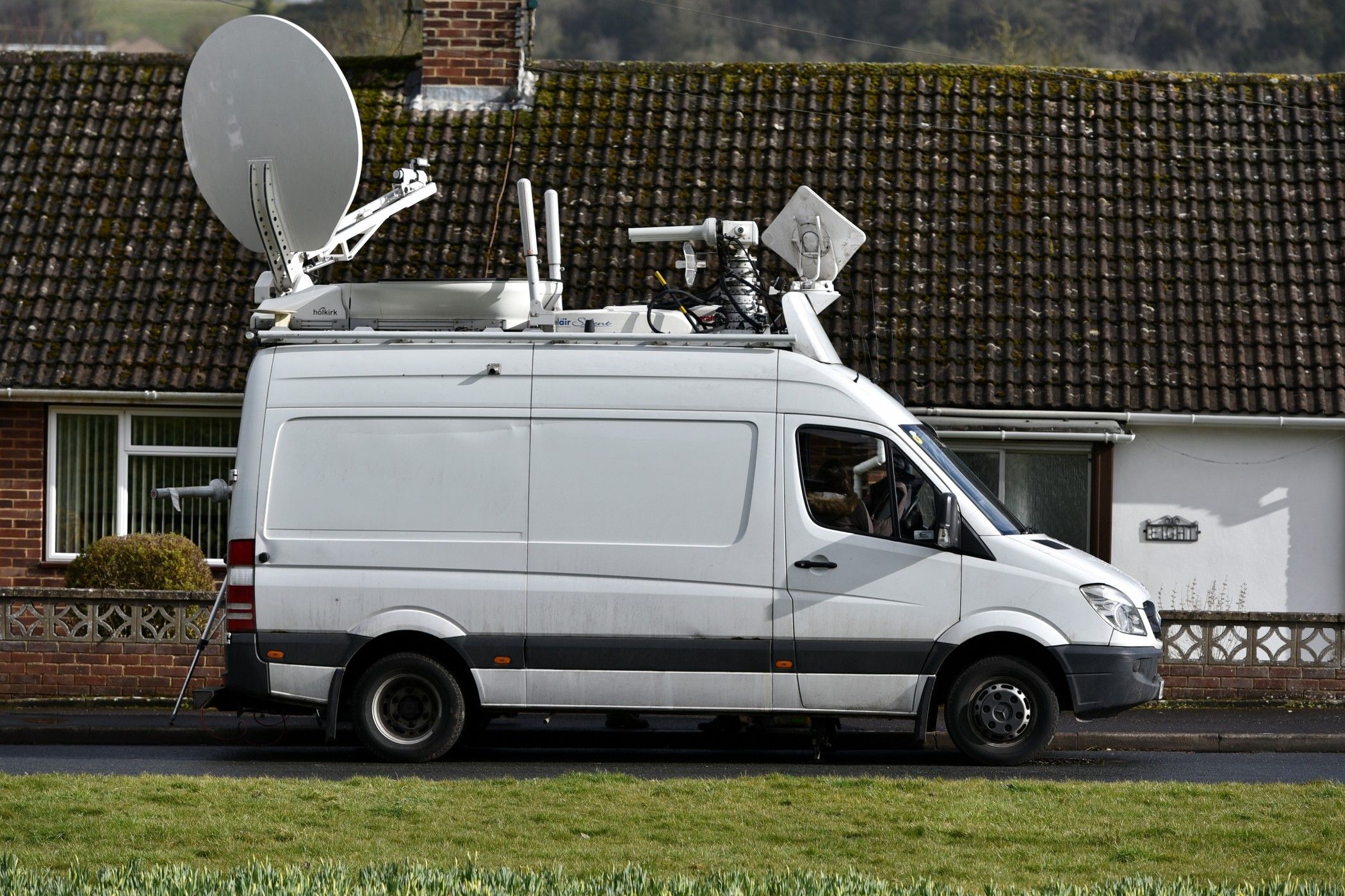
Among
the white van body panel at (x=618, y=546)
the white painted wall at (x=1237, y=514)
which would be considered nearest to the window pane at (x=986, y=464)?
the white painted wall at (x=1237, y=514)

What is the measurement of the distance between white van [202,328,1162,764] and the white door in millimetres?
12

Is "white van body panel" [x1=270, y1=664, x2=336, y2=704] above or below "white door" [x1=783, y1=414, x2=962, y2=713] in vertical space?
below

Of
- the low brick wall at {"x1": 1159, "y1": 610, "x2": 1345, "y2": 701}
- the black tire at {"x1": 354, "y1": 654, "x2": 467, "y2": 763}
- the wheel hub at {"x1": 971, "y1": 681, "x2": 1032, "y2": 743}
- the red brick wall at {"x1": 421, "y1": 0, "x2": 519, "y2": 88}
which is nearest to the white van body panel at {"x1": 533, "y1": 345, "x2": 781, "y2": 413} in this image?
the black tire at {"x1": 354, "y1": 654, "x2": 467, "y2": 763}

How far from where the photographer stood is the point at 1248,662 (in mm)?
13492

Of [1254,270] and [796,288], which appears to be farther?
[1254,270]

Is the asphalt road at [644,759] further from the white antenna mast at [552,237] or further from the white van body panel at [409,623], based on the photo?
the white antenna mast at [552,237]

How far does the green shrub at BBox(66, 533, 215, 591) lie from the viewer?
14086 millimetres

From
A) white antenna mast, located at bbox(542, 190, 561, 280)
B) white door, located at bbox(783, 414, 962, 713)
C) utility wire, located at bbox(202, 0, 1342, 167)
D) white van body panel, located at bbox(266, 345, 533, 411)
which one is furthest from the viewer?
utility wire, located at bbox(202, 0, 1342, 167)

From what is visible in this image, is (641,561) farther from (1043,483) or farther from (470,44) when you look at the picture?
(470,44)

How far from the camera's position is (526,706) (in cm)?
1021

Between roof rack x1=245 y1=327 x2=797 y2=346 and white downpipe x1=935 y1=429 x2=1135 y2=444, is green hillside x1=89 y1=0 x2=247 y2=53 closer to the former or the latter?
white downpipe x1=935 y1=429 x2=1135 y2=444

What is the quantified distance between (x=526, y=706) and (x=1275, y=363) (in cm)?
833

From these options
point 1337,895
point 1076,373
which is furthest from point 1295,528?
point 1337,895

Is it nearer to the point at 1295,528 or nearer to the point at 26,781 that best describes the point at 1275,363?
the point at 1295,528
